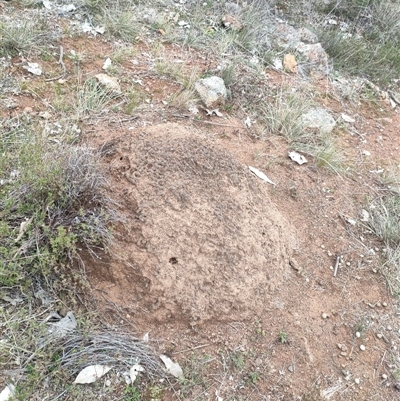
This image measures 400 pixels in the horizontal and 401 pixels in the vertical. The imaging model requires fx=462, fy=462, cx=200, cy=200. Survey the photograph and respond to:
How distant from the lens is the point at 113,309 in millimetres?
1996

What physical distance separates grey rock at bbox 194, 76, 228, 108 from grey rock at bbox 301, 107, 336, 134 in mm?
634

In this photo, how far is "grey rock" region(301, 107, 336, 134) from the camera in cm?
351

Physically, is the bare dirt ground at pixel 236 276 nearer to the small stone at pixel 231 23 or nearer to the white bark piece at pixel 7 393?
the white bark piece at pixel 7 393

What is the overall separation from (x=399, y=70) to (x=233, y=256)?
3.56 m

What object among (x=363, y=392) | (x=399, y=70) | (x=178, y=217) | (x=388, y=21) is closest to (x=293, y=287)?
(x=363, y=392)

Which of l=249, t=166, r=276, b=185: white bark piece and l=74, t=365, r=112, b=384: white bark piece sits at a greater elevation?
l=249, t=166, r=276, b=185: white bark piece

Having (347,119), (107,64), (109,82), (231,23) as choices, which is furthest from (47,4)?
(347,119)

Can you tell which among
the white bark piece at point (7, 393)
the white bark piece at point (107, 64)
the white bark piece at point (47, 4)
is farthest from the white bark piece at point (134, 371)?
the white bark piece at point (47, 4)

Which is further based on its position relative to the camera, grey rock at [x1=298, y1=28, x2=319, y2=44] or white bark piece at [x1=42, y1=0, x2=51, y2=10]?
grey rock at [x1=298, y1=28, x2=319, y2=44]

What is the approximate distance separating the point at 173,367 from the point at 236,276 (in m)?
0.52

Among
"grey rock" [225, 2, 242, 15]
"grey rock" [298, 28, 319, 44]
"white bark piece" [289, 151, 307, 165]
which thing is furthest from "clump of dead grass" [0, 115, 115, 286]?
"grey rock" [298, 28, 319, 44]

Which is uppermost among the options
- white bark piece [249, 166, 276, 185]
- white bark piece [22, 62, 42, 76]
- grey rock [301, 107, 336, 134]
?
grey rock [301, 107, 336, 134]

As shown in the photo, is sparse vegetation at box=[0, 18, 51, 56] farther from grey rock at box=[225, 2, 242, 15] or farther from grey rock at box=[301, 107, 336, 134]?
grey rock at box=[301, 107, 336, 134]

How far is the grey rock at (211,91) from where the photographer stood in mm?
3365
